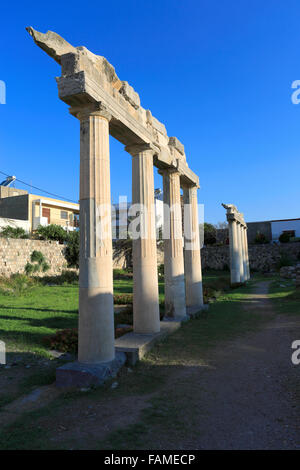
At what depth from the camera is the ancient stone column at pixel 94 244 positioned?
18.5ft

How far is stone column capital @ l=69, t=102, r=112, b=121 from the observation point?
6012mm

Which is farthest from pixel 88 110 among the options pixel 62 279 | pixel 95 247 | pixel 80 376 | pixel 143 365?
pixel 62 279

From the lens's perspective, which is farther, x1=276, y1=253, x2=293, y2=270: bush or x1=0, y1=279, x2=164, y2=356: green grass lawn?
x1=276, y1=253, x2=293, y2=270: bush

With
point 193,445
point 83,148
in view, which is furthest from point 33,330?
point 193,445

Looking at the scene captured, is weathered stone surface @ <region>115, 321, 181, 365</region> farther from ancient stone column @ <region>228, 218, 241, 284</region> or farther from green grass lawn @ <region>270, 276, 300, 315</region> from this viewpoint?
ancient stone column @ <region>228, 218, 241, 284</region>

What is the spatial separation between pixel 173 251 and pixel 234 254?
13.9 metres

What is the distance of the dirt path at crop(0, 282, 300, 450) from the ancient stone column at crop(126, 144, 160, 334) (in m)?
2.04

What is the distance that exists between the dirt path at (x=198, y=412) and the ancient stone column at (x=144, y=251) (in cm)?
204

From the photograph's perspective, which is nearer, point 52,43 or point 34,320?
point 52,43

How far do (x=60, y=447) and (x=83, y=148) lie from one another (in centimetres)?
461

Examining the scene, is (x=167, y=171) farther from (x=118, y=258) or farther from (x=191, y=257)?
(x=118, y=258)

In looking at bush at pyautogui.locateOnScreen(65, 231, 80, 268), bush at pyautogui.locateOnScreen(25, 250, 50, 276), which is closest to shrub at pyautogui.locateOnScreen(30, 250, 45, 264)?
bush at pyautogui.locateOnScreen(25, 250, 50, 276)

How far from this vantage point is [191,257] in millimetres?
12336
